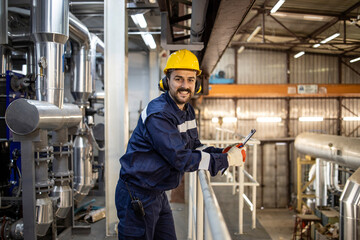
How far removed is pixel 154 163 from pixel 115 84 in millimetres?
2490

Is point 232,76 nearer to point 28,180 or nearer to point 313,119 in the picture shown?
point 313,119

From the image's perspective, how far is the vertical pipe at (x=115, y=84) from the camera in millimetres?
4641

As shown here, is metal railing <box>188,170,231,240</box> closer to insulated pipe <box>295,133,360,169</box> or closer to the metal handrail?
the metal handrail

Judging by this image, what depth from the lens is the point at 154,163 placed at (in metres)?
2.47

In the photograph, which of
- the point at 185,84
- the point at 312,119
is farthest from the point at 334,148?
the point at 312,119

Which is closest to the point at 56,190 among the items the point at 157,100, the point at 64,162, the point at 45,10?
the point at 64,162

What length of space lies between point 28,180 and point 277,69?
15660mm

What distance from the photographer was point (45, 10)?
4023 mm

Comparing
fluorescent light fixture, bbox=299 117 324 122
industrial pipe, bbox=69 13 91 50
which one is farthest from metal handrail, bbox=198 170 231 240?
fluorescent light fixture, bbox=299 117 324 122

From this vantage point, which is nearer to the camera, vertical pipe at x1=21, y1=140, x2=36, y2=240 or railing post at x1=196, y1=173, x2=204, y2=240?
railing post at x1=196, y1=173, x2=204, y2=240

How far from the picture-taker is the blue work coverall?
7.61 feet

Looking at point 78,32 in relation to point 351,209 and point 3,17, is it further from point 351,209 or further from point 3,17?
point 351,209

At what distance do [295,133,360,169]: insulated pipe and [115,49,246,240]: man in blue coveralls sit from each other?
620cm

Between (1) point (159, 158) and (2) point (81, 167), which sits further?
(2) point (81, 167)
